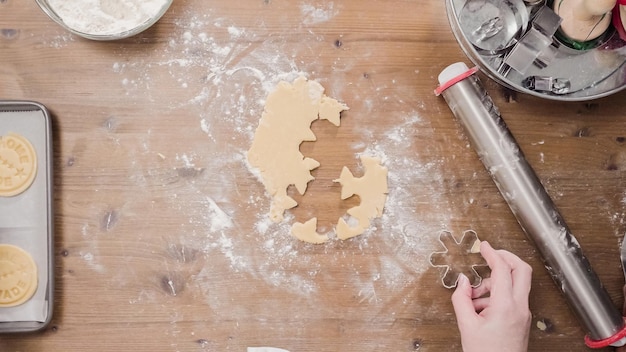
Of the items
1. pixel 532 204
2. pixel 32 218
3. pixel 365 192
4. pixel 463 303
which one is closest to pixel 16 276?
pixel 32 218

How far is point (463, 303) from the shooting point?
115 cm

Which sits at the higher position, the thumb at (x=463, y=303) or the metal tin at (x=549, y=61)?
the metal tin at (x=549, y=61)

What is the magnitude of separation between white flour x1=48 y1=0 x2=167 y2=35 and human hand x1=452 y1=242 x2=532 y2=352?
2.68 ft

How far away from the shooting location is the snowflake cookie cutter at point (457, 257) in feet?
4.05

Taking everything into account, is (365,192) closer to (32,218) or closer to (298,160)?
(298,160)

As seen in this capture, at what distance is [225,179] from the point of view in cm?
122

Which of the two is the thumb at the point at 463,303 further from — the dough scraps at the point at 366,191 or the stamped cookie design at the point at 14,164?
the stamped cookie design at the point at 14,164

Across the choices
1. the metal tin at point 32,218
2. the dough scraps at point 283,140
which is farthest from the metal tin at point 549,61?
the metal tin at point 32,218

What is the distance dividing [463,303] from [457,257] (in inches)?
4.6

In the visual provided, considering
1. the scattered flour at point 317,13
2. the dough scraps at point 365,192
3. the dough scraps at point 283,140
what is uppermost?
the scattered flour at point 317,13

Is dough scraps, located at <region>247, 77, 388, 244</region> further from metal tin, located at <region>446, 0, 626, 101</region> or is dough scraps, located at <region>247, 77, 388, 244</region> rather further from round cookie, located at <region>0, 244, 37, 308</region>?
round cookie, located at <region>0, 244, 37, 308</region>

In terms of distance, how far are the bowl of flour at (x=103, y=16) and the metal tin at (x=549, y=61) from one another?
2.00ft

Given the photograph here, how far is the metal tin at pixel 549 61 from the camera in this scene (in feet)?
3.83

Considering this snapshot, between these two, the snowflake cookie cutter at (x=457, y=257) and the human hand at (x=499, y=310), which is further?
the snowflake cookie cutter at (x=457, y=257)
